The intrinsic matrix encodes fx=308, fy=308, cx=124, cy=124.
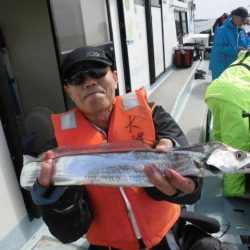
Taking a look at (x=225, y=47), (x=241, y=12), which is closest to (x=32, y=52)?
(x=225, y=47)

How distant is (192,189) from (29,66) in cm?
306

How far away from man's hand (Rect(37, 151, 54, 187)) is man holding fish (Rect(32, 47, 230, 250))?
0.25ft

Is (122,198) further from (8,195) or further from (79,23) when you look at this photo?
(79,23)

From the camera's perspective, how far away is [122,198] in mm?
1685

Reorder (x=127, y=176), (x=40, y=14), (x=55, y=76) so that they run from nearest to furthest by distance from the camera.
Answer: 1. (x=127, y=176)
2. (x=40, y=14)
3. (x=55, y=76)

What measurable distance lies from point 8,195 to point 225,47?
4966 mm

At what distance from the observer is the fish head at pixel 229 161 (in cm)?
116

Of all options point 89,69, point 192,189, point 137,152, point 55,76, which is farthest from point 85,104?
point 55,76

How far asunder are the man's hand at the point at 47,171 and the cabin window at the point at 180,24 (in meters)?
9.83

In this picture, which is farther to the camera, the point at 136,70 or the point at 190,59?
the point at 190,59

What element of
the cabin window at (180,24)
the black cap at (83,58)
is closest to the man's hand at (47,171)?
the black cap at (83,58)

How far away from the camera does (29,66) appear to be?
12.7 feet

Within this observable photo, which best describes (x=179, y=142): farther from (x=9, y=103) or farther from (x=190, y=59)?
(x=190, y=59)

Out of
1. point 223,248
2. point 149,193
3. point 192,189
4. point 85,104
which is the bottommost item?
point 223,248
